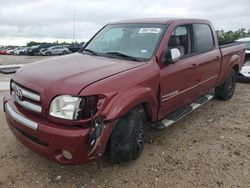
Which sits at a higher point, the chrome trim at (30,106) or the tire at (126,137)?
the chrome trim at (30,106)

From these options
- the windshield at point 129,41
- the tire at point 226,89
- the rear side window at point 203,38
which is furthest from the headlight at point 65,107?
the tire at point 226,89

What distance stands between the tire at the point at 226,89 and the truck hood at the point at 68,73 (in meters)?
3.40

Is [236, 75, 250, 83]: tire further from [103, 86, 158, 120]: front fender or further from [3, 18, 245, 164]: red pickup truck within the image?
[103, 86, 158, 120]: front fender

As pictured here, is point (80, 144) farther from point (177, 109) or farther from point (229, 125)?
point (229, 125)

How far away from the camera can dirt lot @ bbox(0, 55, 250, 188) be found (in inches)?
131

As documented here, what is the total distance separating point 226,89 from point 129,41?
126 inches

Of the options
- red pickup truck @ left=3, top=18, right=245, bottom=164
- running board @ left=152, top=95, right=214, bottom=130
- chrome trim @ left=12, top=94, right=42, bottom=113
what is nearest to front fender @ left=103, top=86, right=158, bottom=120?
red pickup truck @ left=3, top=18, right=245, bottom=164

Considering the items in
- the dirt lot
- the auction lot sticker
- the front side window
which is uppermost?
the auction lot sticker

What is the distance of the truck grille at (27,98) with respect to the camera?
314 centimetres

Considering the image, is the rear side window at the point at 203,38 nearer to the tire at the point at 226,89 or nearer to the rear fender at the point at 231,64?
the rear fender at the point at 231,64

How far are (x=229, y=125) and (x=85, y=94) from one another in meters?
3.11

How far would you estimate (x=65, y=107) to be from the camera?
2.97m

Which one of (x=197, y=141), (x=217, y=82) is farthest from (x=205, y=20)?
(x=197, y=141)

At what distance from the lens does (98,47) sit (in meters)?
4.59
